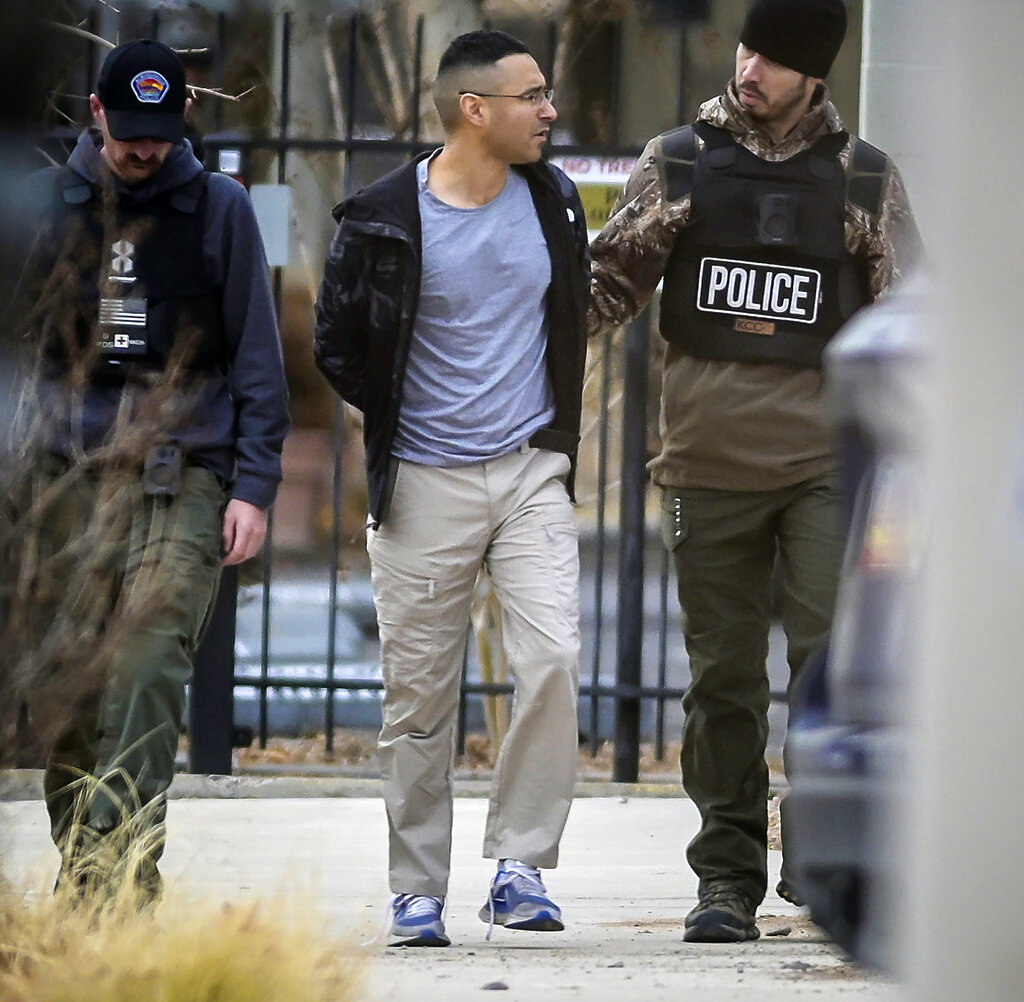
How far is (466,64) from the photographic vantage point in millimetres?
4621

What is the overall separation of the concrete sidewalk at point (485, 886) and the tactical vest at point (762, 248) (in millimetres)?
1349

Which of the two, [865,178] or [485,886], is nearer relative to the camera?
[865,178]

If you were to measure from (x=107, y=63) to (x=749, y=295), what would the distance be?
1.52m

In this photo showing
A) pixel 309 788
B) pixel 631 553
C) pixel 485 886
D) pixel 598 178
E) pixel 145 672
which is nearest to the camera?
pixel 145 672

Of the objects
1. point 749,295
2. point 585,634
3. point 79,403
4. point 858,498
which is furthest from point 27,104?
point 585,634

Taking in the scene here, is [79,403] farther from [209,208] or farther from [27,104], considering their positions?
[27,104]

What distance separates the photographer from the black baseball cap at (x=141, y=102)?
4.41 metres

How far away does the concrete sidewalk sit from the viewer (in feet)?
11.8

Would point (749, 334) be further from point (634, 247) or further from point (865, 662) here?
point (865, 662)

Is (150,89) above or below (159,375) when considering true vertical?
above

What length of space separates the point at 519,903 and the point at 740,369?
1287 millimetres

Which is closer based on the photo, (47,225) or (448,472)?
(47,225)

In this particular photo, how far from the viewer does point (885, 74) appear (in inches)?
259

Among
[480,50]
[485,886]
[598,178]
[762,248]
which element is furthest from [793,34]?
[598,178]
